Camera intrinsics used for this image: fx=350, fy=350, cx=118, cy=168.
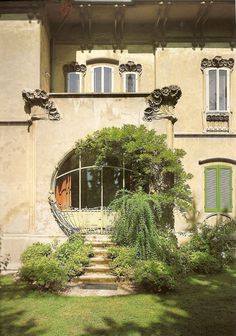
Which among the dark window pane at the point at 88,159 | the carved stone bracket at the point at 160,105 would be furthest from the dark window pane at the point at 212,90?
the dark window pane at the point at 88,159

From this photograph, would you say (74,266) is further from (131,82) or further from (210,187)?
(131,82)

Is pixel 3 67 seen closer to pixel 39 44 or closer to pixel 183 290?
pixel 39 44

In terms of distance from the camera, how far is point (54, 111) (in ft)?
33.9

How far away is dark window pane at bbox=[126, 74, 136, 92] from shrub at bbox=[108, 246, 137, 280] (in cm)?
706

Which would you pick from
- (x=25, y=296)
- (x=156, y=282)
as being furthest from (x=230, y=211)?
(x=25, y=296)

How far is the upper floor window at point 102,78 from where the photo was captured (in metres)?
13.8

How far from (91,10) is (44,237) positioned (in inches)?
324

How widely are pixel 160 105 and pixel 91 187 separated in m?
3.48

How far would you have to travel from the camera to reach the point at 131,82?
44.9ft

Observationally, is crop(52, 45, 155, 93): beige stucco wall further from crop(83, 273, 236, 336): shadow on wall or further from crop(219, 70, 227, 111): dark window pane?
crop(83, 273, 236, 336): shadow on wall

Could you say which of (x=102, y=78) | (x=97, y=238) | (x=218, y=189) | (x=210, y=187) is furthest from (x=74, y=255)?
(x=102, y=78)

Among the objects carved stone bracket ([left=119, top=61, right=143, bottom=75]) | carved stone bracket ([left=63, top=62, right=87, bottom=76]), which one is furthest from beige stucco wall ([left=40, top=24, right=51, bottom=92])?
carved stone bracket ([left=119, top=61, right=143, bottom=75])

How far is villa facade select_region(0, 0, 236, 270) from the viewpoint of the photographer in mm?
10305

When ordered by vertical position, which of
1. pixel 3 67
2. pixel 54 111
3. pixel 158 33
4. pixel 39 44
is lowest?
pixel 54 111
